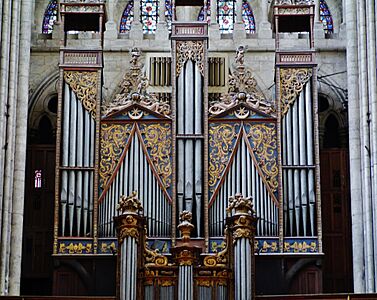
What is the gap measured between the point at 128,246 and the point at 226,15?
9082 mm

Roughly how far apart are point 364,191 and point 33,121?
7.29 metres

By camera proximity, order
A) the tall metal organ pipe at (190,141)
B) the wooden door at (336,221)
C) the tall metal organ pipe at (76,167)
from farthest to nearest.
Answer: the wooden door at (336,221) < the tall metal organ pipe at (190,141) < the tall metal organ pipe at (76,167)

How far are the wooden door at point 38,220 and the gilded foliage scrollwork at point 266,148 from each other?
14.1 feet

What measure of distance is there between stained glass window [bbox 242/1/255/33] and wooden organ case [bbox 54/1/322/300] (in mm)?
3424

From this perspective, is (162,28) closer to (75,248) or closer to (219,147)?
(219,147)

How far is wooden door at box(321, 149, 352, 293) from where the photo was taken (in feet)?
71.6

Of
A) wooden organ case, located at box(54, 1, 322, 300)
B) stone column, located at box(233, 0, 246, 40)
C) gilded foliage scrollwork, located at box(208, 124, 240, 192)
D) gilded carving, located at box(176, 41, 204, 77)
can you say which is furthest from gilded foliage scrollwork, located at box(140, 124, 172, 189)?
stone column, located at box(233, 0, 246, 40)

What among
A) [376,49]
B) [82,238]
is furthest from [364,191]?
[82,238]

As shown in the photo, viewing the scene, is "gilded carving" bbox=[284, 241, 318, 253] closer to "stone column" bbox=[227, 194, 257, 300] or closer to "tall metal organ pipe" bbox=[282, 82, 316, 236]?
"tall metal organ pipe" bbox=[282, 82, 316, 236]

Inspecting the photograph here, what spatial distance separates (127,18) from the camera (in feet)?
81.7

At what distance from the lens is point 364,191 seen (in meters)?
20.2

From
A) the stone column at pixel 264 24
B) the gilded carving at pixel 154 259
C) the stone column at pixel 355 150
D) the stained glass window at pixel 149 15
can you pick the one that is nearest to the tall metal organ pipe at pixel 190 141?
the gilded carving at pixel 154 259

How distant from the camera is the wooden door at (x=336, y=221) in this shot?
21828 millimetres

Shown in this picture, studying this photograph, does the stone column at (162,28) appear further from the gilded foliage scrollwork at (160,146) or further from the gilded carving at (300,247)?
the gilded carving at (300,247)
